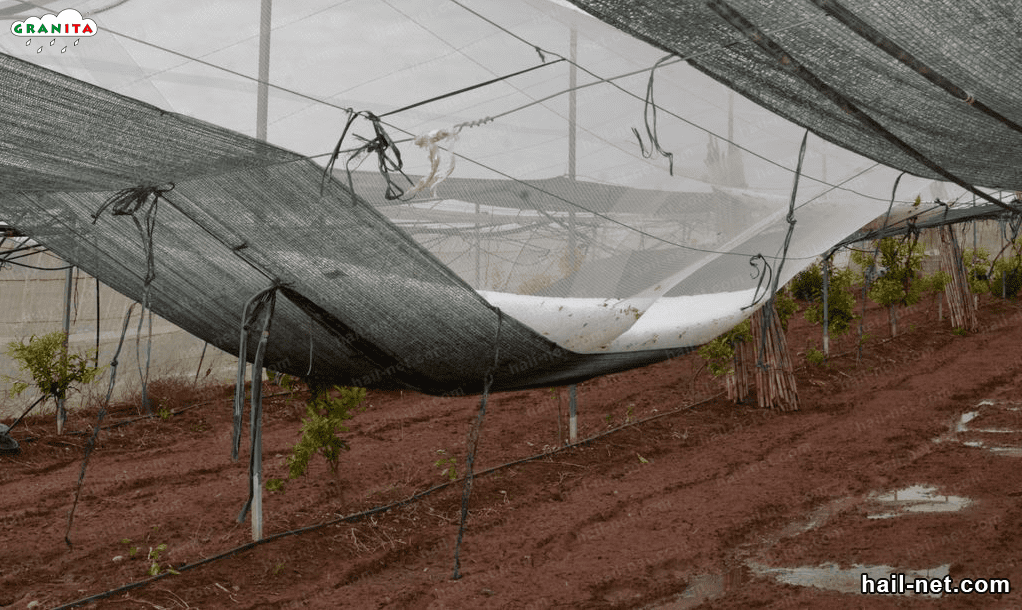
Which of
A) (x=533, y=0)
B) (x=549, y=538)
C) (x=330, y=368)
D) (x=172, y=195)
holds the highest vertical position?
(x=533, y=0)

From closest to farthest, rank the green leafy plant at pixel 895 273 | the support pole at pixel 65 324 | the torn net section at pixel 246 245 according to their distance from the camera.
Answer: the torn net section at pixel 246 245 < the support pole at pixel 65 324 < the green leafy plant at pixel 895 273

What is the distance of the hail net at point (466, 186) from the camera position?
290 centimetres

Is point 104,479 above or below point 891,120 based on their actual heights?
below

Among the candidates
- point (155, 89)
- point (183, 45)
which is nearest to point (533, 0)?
point (183, 45)

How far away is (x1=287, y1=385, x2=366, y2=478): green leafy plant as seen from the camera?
439 cm

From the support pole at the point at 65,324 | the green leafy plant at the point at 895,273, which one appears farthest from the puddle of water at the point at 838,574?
the green leafy plant at the point at 895,273

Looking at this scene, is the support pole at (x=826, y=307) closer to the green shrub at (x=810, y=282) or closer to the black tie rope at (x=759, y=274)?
the green shrub at (x=810, y=282)

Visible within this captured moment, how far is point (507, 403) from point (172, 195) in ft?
18.7

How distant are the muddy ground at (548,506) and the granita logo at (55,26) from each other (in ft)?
8.33

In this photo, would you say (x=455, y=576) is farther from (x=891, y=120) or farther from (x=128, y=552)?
(x=891, y=120)

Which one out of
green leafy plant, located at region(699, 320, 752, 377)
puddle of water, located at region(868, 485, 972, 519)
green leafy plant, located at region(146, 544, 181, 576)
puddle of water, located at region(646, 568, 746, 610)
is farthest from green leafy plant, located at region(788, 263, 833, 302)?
green leafy plant, located at region(146, 544, 181, 576)

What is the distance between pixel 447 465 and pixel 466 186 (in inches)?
124

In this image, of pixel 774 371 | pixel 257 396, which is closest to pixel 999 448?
pixel 774 371

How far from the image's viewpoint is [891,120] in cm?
264
